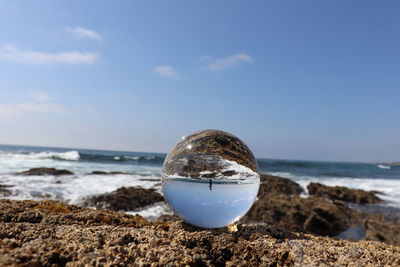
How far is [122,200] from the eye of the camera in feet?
32.1

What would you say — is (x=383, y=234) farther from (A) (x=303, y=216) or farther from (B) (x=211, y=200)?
(B) (x=211, y=200)

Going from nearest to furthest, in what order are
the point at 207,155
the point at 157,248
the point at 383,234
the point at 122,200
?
the point at 157,248 → the point at 207,155 → the point at 383,234 → the point at 122,200

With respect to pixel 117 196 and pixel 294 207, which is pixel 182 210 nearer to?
pixel 294 207

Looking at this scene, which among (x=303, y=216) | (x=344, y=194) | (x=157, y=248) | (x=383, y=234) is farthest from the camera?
(x=344, y=194)

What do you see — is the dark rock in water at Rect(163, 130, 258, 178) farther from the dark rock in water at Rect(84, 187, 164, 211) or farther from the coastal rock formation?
the dark rock in water at Rect(84, 187, 164, 211)

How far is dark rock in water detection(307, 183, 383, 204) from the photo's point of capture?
46.4 ft

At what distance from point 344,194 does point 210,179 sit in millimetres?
14393

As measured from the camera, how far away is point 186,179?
2.66m

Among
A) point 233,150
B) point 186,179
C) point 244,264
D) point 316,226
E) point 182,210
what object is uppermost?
point 233,150

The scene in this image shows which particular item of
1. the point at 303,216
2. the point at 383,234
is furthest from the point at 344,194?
the point at 383,234

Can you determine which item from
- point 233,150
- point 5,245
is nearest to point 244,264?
point 233,150

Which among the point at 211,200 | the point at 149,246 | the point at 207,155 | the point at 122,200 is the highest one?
the point at 207,155

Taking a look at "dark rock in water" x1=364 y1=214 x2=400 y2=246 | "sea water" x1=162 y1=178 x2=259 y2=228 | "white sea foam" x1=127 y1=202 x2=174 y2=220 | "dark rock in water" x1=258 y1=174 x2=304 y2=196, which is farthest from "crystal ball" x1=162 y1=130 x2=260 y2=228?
"dark rock in water" x1=258 y1=174 x2=304 y2=196

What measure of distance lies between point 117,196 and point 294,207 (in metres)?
5.71
